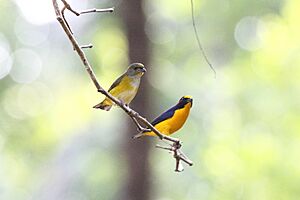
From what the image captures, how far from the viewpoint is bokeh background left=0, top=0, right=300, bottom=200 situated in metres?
5.39

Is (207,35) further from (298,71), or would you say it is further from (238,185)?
(238,185)

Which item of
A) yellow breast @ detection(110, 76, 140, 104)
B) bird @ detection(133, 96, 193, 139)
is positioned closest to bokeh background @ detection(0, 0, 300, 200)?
yellow breast @ detection(110, 76, 140, 104)

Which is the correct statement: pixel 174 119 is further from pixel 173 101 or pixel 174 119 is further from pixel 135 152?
pixel 173 101

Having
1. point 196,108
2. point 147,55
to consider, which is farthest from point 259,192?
point 147,55

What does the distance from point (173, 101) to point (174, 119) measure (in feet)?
13.6

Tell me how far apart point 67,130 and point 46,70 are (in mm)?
602

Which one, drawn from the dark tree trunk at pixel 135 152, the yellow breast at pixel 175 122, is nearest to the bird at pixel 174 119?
the yellow breast at pixel 175 122

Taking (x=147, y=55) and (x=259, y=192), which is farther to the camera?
(x=259, y=192)

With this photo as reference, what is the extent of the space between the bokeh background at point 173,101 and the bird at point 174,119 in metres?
3.74

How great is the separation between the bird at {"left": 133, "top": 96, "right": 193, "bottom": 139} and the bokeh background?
3.74 m

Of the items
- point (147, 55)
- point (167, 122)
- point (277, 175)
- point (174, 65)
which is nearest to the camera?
point (167, 122)

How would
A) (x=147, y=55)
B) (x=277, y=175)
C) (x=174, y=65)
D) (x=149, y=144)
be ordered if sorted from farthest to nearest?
1. (x=174, y=65)
2. (x=277, y=175)
3. (x=149, y=144)
4. (x=147, y=55)

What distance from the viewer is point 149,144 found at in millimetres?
3518

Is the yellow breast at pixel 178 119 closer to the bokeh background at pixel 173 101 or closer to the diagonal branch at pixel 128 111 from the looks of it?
the diagonal branch at pixel 128 111
